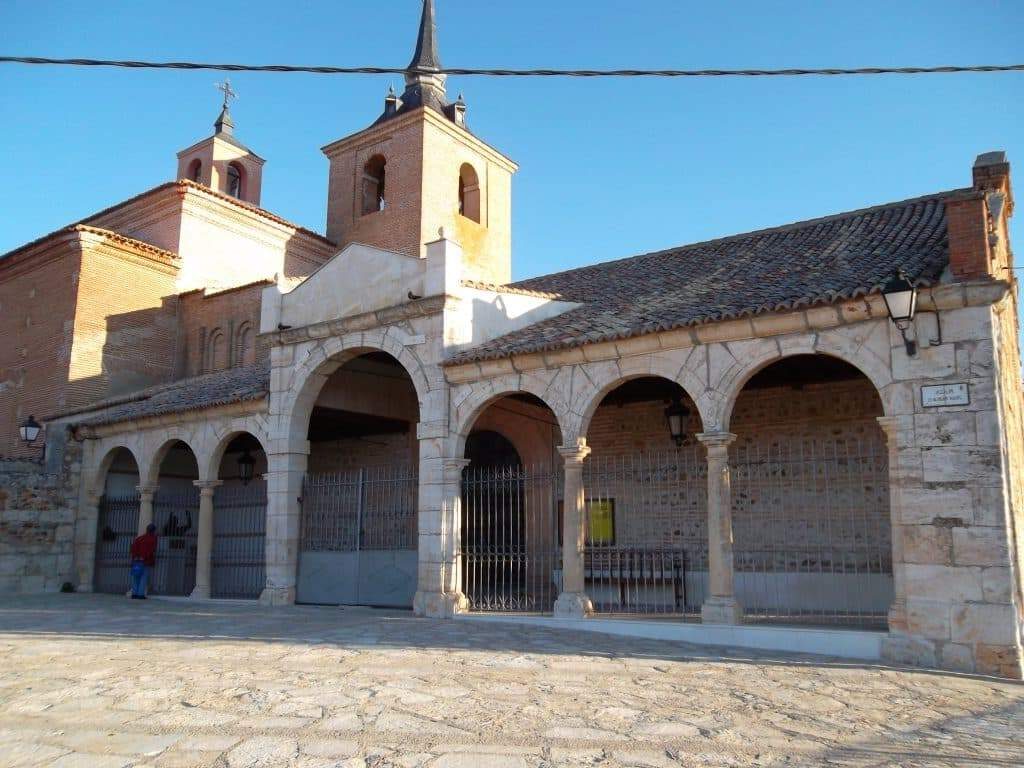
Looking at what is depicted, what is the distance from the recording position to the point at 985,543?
24.8 ft

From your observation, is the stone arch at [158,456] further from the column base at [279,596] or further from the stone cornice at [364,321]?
the column base at [279,596]

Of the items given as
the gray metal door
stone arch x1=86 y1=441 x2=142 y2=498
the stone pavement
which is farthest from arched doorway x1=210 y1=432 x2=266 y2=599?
the stone pavement

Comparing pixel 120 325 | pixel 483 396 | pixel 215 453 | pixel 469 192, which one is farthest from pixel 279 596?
pixel 469 192

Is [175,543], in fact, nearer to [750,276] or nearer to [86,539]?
[86,539]

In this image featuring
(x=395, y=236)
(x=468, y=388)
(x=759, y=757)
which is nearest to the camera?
(x=759, y=757)

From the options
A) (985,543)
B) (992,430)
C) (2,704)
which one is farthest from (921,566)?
(2,704)

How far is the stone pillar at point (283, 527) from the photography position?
12.9 m

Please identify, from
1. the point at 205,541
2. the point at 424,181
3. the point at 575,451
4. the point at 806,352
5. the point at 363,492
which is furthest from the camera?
the point at 424,181

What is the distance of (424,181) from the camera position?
23031 mm

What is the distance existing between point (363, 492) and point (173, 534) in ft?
16.4

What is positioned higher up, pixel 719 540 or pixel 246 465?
pixel 246 465

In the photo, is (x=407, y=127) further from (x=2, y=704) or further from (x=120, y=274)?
(x=2, y=704)

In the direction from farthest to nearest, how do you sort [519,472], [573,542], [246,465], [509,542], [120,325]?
[120,325] < [246,465] < [519,472] < [509,542] < [573,542]

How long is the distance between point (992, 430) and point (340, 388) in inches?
381
